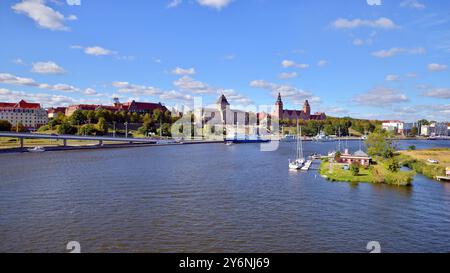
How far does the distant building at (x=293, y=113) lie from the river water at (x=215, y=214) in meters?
68.2

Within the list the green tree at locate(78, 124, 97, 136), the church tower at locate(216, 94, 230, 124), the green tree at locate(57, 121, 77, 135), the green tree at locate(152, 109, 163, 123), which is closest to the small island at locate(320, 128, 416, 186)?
the green tree at locate(78, 124, 97, 136)

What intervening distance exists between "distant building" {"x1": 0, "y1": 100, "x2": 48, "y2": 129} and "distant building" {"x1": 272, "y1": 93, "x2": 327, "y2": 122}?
49670 millimetres

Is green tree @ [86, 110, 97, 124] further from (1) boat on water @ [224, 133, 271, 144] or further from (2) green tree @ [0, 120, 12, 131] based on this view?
(1) boat on water @ [224, 133, 271, 144]

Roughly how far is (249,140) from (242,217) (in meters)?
46.3

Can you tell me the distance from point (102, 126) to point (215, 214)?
42020mm

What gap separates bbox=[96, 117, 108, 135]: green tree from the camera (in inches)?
1911

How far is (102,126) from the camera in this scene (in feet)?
160

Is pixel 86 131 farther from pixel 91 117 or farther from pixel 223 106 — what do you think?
pixel 223 106

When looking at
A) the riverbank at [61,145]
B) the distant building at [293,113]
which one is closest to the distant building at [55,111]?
the riverbank at [61,145]

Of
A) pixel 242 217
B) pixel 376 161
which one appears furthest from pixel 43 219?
pixel 376 161

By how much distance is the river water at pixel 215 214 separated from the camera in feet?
26.2

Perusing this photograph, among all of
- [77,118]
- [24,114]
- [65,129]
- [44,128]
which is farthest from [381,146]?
[24,114]
